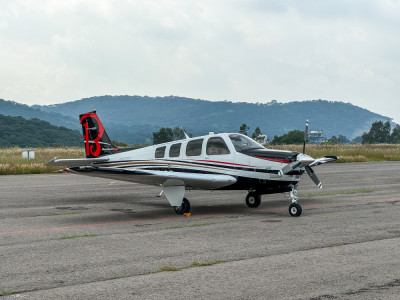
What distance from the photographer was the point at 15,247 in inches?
347

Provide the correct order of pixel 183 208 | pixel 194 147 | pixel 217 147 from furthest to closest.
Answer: pixel 194 147, pixel 217 147, pixel 183 208

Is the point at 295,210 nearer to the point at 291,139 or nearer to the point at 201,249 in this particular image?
the point at 201,249

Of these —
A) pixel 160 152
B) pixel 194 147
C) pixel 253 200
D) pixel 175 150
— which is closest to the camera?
pixel 194 147

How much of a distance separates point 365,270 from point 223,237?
3.11 m

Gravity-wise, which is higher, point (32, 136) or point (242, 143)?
point (32, 136)

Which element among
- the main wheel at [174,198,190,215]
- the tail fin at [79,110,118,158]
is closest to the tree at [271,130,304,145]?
the tail fin at [79,110,118,158]

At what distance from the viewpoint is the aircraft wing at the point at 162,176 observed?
12.1 meters

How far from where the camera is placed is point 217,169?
13070 millimetres

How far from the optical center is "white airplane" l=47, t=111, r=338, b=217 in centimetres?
1224

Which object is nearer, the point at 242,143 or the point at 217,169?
the point at 217,169

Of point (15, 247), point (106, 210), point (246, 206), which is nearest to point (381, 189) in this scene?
point (246, 206)

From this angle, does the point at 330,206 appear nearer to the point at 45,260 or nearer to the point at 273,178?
the point at 273,178

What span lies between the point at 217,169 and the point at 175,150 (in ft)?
4.55

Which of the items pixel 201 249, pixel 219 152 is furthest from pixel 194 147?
pixel 201 249
